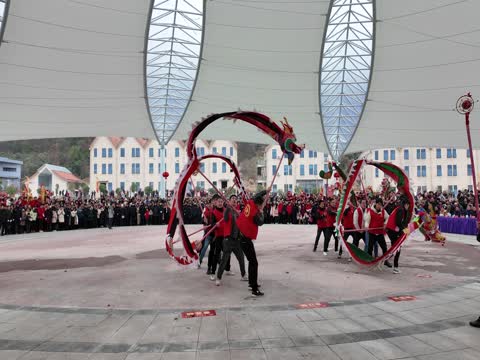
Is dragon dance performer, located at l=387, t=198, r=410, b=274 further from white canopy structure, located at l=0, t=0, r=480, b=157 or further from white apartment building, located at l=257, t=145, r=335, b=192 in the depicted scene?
white apartment building, located at l=257, t=145, r=335, b=192

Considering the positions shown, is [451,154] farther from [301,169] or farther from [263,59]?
[263,59]

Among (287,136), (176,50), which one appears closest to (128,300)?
(287,136)

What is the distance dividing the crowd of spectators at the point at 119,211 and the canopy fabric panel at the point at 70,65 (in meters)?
6.01

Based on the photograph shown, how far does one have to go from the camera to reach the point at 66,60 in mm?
19703

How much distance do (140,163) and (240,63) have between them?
46341mm

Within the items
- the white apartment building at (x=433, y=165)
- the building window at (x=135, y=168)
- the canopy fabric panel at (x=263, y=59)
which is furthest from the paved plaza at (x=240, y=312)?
the building window at (x=135, y=168)

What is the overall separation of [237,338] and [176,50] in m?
21.7

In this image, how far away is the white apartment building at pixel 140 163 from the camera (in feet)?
209

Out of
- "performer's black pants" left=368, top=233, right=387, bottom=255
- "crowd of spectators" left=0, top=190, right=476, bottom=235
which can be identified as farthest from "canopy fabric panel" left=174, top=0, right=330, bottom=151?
"performer's black pants" left=368, top=233, right=387, bottom=255

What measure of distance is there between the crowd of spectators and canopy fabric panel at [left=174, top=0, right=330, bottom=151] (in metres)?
7.40

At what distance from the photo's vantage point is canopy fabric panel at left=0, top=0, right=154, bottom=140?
16844mm

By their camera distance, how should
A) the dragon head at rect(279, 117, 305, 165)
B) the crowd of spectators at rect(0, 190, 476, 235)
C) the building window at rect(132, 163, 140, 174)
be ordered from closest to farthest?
the dragon head at rect(279, 117, 305, 165) → the crowd of spectators at rect(0, 190, 476, 235) → the building window at rect(132, 163, 140, 174)

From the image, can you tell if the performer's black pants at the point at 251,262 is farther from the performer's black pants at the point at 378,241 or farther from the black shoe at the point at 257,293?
the performer's black pants at the point at 378,241

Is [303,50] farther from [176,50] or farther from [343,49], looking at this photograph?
[176,50]
